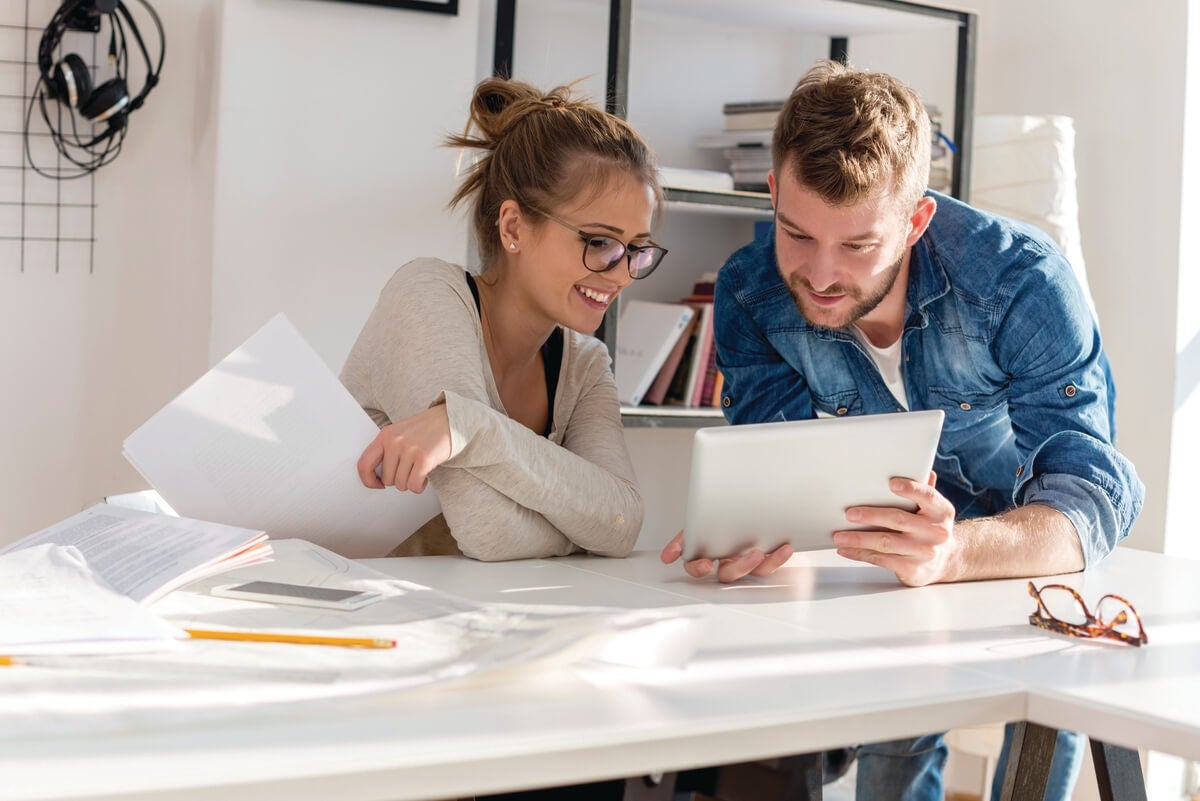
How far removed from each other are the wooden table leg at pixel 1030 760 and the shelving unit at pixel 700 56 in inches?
60.8

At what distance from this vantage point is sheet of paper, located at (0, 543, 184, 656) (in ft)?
2.71

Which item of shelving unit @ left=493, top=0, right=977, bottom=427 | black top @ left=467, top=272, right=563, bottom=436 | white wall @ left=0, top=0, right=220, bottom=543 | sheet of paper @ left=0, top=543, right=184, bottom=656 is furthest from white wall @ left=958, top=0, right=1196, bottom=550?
sheet of paper @ left=0, top=543, right=184, bottom=656

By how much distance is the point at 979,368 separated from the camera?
168cm

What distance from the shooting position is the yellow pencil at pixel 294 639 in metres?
0.88

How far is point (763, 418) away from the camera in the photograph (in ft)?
6.00

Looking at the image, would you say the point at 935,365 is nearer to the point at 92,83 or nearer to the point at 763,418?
the point at 763,418

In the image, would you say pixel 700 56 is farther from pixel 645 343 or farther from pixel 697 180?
pixel 645 343

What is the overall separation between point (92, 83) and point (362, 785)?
195 centimetres

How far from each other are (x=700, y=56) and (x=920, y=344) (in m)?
1.42

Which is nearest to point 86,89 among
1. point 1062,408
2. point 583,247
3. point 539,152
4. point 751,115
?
point 539,152

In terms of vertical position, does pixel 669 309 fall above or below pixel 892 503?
above

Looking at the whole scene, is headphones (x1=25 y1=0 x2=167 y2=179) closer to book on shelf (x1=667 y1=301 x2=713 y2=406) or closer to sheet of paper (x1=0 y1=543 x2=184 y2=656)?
book on shelf (x1=667 y1=301 x2=713 y2=406)

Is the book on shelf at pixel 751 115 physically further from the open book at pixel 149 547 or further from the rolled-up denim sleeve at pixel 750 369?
the open book at pixel 149 547

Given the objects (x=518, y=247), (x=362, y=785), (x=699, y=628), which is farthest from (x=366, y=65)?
(x=362, y=785)
